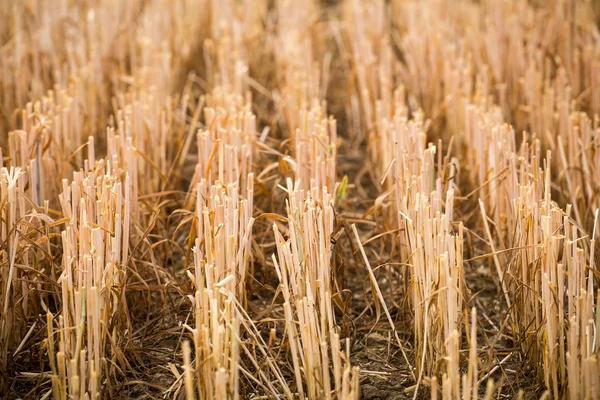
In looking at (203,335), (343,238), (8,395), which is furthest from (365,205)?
(8,395)

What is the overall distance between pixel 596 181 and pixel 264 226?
84cm

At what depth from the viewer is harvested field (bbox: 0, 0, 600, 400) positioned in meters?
1.35

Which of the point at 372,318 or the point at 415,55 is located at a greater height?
the point at 415,55

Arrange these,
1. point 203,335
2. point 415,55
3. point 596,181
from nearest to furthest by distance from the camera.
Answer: point 203,335
point 596,181
point 415,55

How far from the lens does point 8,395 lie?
1420 millimetres

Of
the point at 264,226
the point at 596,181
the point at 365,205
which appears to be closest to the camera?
the point at 596,181

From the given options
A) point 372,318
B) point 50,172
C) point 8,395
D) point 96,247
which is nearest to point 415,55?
point 372,318

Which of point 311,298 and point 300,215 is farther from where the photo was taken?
point 300,215

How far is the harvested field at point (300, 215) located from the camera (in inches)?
53.2

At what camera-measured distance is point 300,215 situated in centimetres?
143

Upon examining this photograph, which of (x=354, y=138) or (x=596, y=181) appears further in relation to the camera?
(x=354, y=138)

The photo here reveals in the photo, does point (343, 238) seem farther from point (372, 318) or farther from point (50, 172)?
point (50, 172)

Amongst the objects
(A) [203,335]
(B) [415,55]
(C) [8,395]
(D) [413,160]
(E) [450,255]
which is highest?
(B) [415,55]

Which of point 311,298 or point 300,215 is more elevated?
point 300,215
